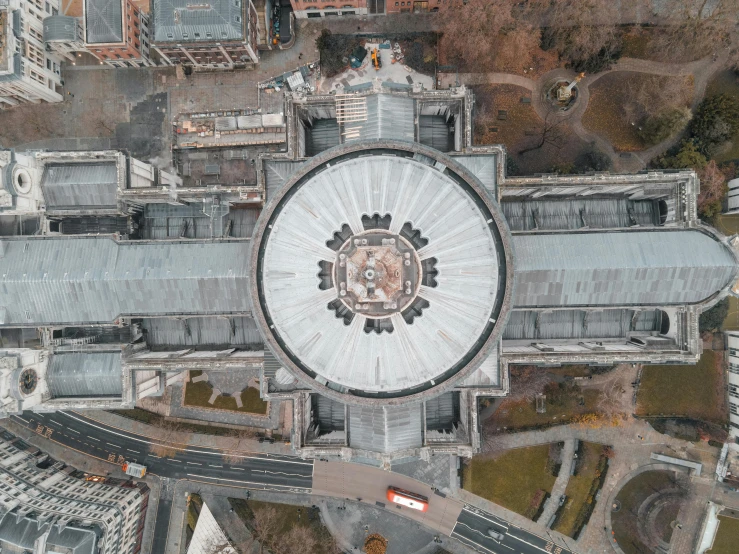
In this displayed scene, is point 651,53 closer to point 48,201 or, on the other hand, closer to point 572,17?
point 572,17

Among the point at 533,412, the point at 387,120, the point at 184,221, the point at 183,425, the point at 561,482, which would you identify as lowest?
the point at 561,482

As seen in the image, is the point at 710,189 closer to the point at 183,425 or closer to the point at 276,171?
the point at 276,171

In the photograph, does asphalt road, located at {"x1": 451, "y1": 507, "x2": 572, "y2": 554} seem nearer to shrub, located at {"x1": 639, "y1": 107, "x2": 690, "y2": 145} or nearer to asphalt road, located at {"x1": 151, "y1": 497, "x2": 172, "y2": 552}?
asphalt road, located at {"x1": 151, "y1": 497, "x2": 172, "y2": 552}

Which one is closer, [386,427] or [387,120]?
[386,427]

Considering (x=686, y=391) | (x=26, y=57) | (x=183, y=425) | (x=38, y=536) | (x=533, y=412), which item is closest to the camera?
(x=38, y=536)

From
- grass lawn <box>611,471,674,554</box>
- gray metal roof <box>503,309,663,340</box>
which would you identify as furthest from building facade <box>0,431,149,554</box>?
grass lawn <box>611,471,674,554</box>

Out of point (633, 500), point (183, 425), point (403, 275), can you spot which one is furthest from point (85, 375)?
point (633, 500)

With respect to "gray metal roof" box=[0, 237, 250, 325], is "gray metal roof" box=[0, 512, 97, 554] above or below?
below
